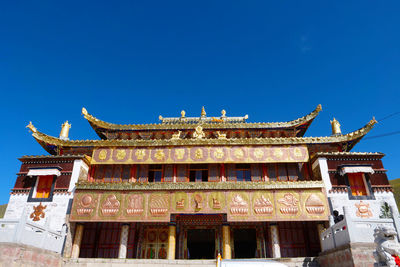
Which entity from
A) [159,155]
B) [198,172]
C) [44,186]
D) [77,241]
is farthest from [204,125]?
[44,186]

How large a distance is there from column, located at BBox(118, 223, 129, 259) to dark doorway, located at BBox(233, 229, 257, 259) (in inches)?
250

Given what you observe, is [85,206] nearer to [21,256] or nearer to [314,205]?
[21,256]

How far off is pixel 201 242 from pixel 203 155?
6566 mm

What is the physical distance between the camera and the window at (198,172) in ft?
→ 53.6

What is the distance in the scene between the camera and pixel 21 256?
32.5ft

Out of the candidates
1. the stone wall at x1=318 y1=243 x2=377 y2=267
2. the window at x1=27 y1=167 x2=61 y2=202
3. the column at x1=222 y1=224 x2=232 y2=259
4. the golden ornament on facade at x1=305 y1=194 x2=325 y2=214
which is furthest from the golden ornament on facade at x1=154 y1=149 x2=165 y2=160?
the stone wall at x1=318 y1=243 x2=377 y2=267

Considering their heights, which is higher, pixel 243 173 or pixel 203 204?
pixel 243 173

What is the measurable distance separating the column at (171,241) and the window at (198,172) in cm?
306

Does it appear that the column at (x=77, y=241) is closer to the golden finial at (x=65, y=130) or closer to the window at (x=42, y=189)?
the window at (x=42, y=189)

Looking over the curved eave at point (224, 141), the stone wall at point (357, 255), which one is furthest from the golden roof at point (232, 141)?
the stone wall at point (357, 255)

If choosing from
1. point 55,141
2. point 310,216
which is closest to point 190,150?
point 310,216

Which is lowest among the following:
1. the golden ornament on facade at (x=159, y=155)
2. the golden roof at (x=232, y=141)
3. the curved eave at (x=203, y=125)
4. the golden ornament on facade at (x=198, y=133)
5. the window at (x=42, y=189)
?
the window at (x=42, y=189)

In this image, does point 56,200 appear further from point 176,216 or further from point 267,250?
point 267,250

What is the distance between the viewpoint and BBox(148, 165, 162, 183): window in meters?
16.5
